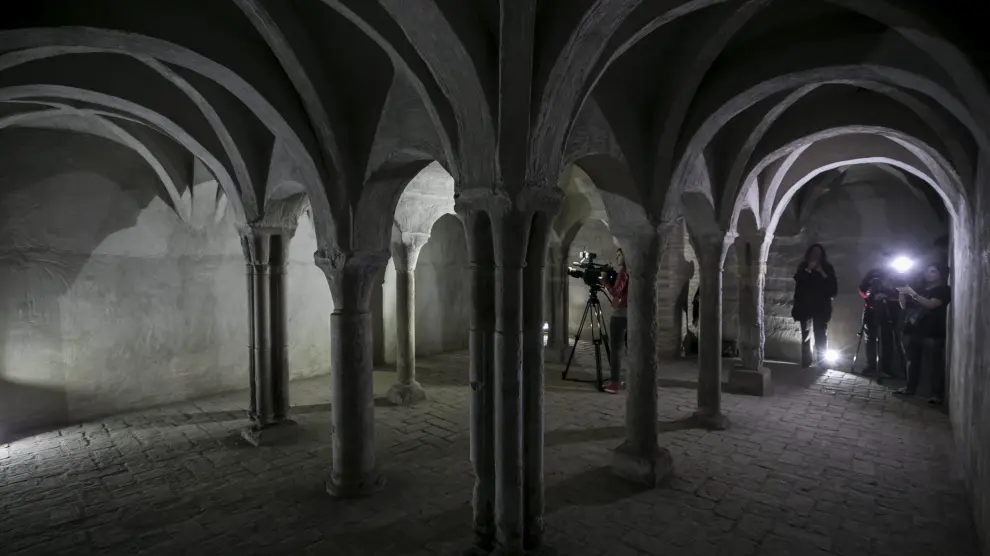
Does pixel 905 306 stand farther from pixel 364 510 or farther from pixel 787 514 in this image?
pixel 364 510

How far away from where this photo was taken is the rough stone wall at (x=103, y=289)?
666 cm

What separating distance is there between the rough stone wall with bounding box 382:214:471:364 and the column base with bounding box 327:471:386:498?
264 inches

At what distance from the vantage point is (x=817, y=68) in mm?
→ 4051

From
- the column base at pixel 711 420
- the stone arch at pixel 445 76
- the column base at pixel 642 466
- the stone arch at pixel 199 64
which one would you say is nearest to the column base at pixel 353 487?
the stone arch at pixel 199 64

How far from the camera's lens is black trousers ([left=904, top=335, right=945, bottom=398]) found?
24.5 feet

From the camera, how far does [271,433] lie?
19.9 ft

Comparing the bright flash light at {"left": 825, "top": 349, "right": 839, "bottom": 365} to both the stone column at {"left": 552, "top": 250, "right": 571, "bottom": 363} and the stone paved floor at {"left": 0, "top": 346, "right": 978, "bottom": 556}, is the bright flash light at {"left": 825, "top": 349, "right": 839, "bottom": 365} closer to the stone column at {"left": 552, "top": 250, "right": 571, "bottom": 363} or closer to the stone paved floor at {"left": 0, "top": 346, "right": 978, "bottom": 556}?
the stone paved floor at {"left": 0, "top": 346, "right": 978, "bottom": 556}

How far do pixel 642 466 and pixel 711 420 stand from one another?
2.05m

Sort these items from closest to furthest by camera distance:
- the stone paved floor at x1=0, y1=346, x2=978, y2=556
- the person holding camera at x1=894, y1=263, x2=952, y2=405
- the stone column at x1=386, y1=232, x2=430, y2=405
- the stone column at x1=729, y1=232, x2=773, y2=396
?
1. the stone paved floor at x1=0, y1=346, x2=978, y2=556
2. the person holding camera at x1=894, y1=263, x2=952, y2=405
3. the stone column at x1=386, y1=232, x2=430, y2=405
4. the stone column at x1=729, y1=232, x2=773, y2=396

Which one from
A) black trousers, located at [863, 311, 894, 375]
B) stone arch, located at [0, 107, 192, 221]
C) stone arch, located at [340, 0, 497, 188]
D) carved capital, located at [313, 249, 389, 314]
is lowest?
black trousers, located at [863, 311, 894, 375]

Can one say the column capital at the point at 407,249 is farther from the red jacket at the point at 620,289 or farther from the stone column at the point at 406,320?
the red jacket at the point at 620,289

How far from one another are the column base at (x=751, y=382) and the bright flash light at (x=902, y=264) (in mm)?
3616

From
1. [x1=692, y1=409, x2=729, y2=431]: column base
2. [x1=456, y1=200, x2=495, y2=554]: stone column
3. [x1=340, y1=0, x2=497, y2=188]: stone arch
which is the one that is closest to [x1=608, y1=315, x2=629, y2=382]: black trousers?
[x1=692, y1=409, x2=729, y2=431]: column base

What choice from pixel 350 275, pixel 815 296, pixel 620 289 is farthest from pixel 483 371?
pixel 815 296
